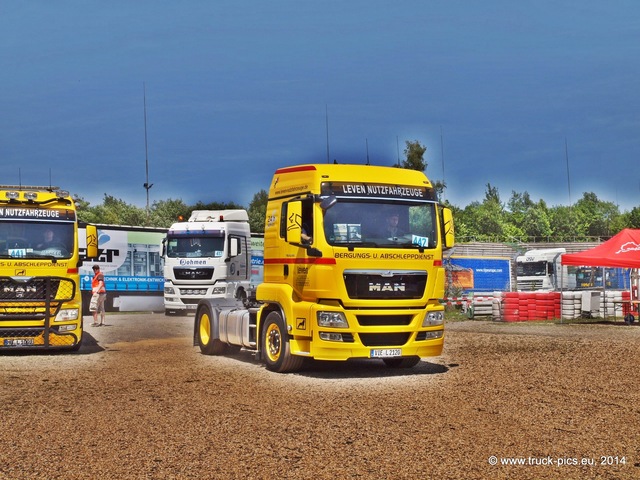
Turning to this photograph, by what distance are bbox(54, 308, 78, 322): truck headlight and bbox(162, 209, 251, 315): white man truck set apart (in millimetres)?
13265

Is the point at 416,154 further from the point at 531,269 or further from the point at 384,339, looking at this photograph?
the point at 384,339

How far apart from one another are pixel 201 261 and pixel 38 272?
1404 cm

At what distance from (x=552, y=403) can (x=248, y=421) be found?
4.18 m

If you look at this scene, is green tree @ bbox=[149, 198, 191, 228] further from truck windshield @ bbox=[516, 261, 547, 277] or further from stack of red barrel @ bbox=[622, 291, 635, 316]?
stack of red barrel @ bbox=[622, 291, 635, 316]

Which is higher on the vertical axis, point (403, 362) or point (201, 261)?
point (201, 261)

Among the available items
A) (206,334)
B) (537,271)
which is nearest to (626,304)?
(537,271)

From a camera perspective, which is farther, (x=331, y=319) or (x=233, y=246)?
(x=233, y=246)

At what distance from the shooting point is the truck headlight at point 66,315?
18.6 m

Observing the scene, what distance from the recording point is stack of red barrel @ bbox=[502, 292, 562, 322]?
111 feet

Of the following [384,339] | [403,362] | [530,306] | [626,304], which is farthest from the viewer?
[530,306]

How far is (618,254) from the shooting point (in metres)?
28.7

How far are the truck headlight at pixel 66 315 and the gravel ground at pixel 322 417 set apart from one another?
2.74 feet

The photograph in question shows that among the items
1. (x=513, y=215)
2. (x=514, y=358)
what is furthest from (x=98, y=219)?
(x=514, y=358)

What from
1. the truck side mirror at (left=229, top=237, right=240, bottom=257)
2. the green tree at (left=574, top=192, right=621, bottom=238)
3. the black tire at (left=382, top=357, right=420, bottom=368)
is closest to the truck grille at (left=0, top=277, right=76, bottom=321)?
the black tire at (left=382, top=357, right=420, bottom=368)
